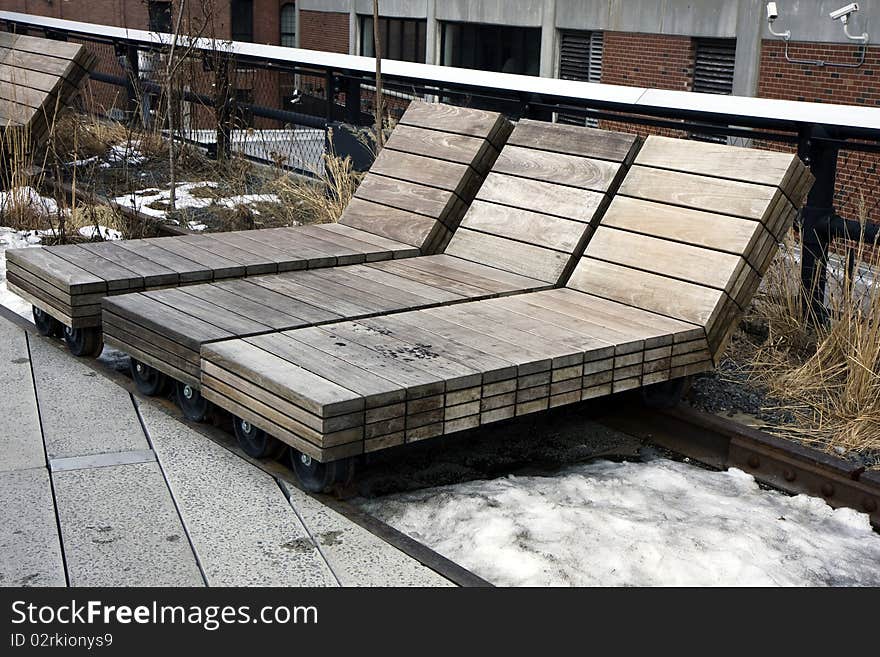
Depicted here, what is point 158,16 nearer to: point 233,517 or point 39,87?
point 39,87

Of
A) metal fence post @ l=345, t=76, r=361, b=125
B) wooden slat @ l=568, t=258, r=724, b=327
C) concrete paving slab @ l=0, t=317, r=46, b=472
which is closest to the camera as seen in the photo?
concrete paving slab @ l=0, t=317, r=46, b=472

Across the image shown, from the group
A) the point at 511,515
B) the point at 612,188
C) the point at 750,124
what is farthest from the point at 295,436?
the point at 750,124

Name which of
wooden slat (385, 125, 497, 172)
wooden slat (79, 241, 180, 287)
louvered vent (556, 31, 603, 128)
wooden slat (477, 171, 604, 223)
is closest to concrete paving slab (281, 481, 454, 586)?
wooden slat (79, 241, 180, 287)

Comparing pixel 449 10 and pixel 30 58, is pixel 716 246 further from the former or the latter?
pixel 449 10

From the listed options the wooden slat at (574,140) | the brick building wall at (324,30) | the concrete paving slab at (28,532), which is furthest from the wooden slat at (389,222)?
the brick building wall at (324,30)

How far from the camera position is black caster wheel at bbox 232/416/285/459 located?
4.19 metres

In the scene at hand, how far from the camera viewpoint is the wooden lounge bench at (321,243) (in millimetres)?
5266

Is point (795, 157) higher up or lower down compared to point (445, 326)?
higher up

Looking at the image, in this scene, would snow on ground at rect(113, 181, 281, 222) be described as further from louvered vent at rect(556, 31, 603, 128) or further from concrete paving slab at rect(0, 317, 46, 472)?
louvered vent at rect(556, 31, 603, 128)

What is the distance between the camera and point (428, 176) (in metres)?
6.36

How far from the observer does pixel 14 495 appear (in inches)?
152

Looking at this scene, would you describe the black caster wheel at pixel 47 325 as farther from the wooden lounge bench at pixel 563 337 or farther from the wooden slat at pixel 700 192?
the wooden slat at pixel 700 192

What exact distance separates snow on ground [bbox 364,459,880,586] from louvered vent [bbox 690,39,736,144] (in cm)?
1637
